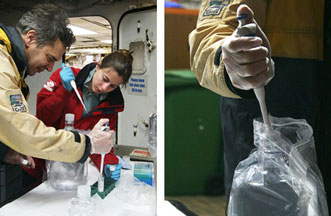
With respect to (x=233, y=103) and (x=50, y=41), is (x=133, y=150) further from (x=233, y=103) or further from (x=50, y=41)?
(x=233, y=103)

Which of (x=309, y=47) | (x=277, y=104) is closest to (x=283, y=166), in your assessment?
(x=277, y=104)

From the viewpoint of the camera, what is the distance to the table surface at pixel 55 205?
1.15m

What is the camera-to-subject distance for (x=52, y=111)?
141 centimetres

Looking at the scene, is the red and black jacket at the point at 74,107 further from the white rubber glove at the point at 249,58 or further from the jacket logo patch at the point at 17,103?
the white rubber glove at the point at 249,58

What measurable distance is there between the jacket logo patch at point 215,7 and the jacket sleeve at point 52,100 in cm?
97

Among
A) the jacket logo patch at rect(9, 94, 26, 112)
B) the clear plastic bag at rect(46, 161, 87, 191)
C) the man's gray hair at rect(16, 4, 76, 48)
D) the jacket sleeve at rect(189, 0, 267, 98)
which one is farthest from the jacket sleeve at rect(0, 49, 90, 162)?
the jacket sleeve at rect(189, 0, 267, 98)

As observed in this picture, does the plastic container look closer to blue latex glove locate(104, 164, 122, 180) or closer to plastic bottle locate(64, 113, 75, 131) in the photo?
plastic bottle locate(64, 113, 75, 131)

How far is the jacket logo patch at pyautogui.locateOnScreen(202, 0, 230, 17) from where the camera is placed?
0.62m

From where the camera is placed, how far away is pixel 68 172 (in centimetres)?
138

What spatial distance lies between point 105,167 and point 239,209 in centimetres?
87

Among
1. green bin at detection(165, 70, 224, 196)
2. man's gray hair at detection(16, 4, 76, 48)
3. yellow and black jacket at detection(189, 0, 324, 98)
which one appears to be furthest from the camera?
man's gray hair at detection(16, 4, 76, 48)

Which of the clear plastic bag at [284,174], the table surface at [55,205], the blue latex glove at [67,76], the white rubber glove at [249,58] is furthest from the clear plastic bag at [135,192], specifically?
the white rubber glove at [249,58]

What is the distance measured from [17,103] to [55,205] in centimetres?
47

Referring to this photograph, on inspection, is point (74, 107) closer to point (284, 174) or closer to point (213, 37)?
point (213, 37)
